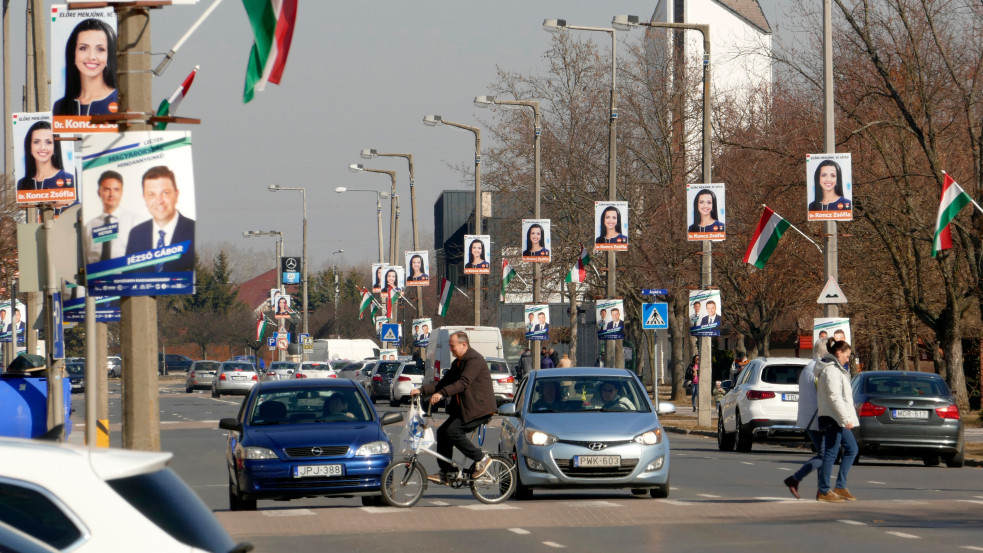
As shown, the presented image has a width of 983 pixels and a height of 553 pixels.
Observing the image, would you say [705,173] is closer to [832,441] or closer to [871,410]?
[871,410]

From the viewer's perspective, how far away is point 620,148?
55.2 m

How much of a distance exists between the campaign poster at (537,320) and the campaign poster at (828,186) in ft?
60.7

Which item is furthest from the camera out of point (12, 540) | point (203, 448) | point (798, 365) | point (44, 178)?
point (203, 448)

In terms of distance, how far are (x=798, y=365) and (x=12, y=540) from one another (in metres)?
22.6

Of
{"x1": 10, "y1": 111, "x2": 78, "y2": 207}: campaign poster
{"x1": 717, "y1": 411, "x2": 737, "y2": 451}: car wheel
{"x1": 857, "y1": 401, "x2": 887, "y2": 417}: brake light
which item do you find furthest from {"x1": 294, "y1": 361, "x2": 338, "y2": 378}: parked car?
{"x1": 10, "y1": 111, "x2": 78, "y2": 207}: campaign poster

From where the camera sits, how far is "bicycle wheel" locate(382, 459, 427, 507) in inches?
630

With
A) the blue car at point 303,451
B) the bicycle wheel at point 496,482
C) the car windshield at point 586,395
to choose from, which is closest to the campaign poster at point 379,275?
the car windshield at point 586,395

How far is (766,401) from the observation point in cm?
2591

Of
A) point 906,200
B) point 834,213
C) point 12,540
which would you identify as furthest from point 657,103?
point 12,540

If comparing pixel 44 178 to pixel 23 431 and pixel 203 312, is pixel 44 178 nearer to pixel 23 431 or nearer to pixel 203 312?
pixel 23 431

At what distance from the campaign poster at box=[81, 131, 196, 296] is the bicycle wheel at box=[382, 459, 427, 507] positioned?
24.1ft

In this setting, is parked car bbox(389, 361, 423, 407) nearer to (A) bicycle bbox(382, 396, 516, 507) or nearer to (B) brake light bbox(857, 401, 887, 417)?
(B) brake light bbox(857, 401, 887, 417)

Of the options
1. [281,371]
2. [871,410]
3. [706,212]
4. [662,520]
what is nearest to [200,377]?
[281,371]

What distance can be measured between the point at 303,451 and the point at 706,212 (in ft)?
56.3
